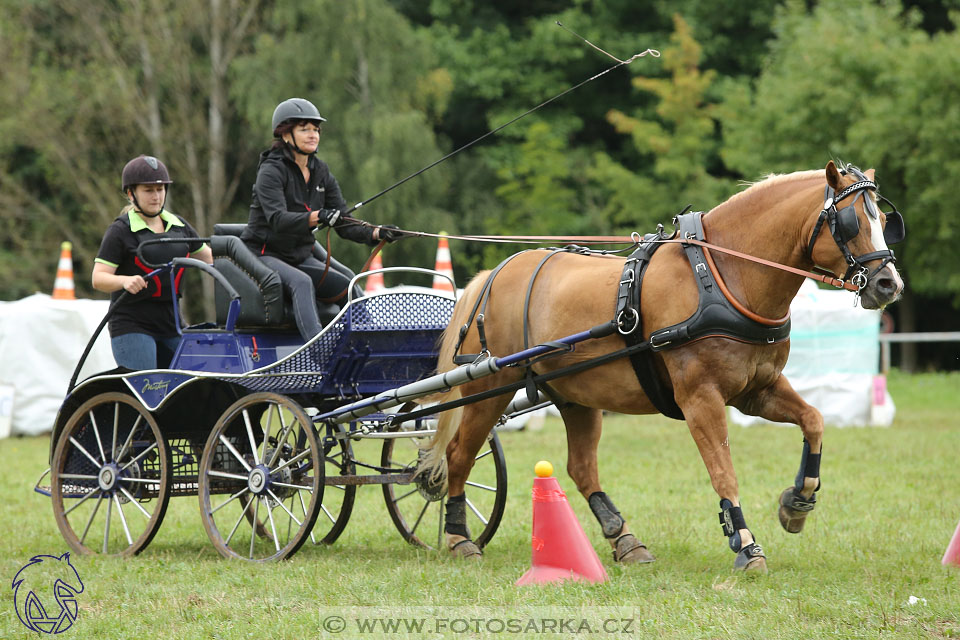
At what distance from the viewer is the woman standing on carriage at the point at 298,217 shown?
6.21 metres

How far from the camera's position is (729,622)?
14.3 ft

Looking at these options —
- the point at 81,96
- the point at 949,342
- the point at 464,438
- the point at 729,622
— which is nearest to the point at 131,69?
the point at 81,96

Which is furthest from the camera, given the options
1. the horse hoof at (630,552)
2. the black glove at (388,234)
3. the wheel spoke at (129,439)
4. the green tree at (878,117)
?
the green tree at (878,117)

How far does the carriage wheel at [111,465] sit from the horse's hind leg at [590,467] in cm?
224

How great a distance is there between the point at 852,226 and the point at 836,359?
28.9 feet

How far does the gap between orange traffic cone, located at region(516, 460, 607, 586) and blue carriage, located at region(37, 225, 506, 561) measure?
1.05m

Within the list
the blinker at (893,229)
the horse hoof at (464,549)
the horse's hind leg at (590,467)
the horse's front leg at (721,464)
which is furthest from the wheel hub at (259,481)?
the blinker at (893,229)

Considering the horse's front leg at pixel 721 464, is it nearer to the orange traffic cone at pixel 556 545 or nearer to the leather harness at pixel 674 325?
the leather harness at pixel 674 325

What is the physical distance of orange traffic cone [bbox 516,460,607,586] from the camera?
205 inches

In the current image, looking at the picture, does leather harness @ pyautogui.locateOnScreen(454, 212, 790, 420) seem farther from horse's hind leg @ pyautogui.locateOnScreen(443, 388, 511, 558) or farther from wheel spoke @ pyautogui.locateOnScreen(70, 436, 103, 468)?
wheel spoke @ pyautogui.locateOnScreen(70, 436, 103, 468)

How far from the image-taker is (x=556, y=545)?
5.22m

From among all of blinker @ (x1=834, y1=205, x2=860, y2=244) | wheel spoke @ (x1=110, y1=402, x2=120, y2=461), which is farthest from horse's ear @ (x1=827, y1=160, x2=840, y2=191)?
wheel spoke @ (x1=110, y1=402, x2=120, y2=461)

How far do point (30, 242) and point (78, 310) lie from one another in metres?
13.8

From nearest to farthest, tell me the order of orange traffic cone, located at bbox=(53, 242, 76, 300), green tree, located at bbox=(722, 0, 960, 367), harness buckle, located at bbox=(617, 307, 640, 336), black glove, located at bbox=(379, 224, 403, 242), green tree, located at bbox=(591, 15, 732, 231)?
harness buckle, located at bbox=(617, 307, 640, 336) < black glove, located at bbox=(379, 224, 403, 242) < orange traffic cone, located at bbox=(53, 242, 76, 300) < green tree, located at bbox=(722, 0, 960, 367) < green tree, located at bbox=(591, 15, 732, 231)
